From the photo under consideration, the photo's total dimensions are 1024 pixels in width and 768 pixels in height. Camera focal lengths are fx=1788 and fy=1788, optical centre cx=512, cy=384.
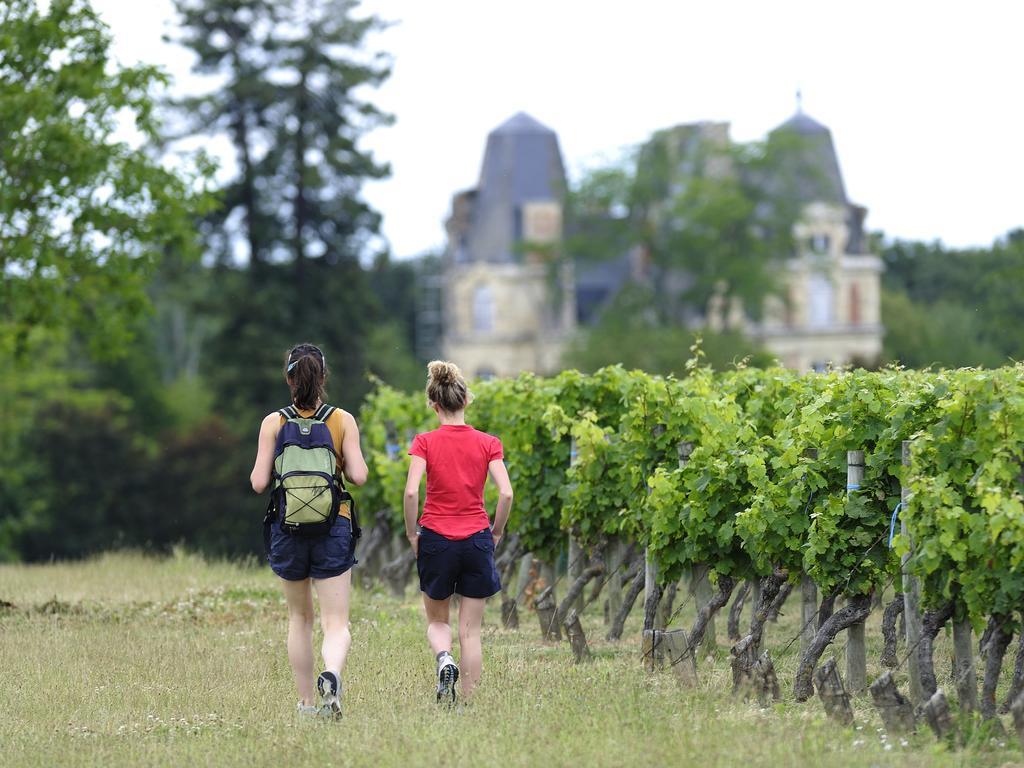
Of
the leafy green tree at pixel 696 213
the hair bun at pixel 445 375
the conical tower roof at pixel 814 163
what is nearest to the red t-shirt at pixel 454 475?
the hair bun at pixel 445 375

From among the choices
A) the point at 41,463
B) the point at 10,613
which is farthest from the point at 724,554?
the point at 41,463

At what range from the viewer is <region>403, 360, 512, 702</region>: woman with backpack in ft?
29.1

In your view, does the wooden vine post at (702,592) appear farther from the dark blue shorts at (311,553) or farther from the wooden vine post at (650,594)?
the dark blue shorts at (311,553)

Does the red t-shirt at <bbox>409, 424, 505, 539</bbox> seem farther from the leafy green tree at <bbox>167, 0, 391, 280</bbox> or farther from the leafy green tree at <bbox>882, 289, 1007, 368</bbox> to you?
the leafy green tree at <bbox>882, 289, 1007, 368</bbox>

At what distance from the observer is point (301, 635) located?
28.2ft

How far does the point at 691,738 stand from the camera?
762 centimetres

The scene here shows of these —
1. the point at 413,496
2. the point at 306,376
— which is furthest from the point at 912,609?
the point at 306,376

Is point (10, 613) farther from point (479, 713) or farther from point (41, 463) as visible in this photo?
point (41, 463)

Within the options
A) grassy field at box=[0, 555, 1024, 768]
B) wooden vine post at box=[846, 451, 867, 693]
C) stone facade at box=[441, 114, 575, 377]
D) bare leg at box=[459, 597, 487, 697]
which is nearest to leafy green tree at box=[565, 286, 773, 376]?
stone facade at box=[441, 114, 575, 377]

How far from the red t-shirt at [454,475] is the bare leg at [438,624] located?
0.42m

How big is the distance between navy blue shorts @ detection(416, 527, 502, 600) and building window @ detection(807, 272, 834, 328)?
77.8m

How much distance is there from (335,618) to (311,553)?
35 centimetres

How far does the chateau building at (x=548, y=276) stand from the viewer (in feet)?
263

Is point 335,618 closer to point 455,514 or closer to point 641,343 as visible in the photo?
point 455,514
